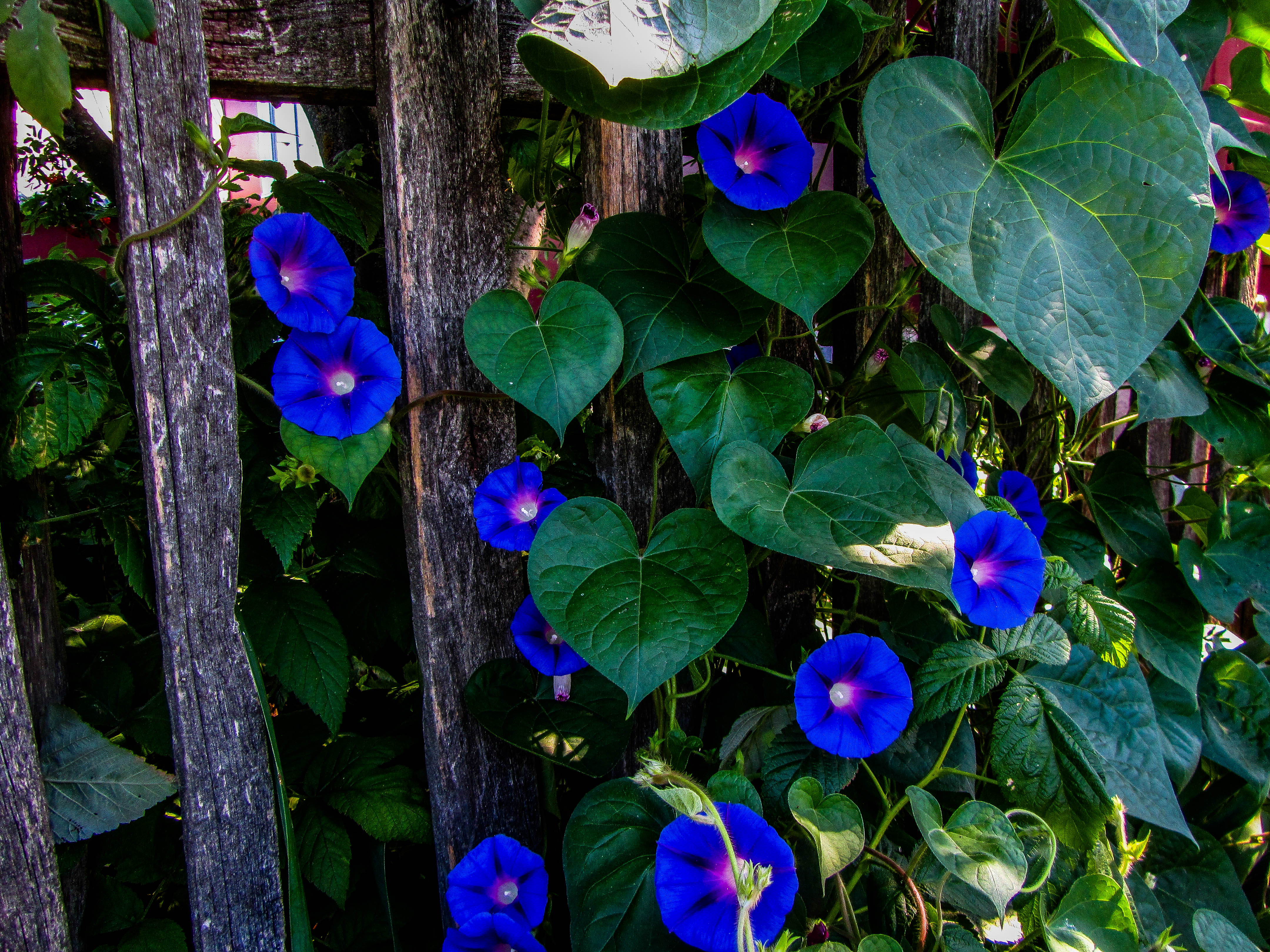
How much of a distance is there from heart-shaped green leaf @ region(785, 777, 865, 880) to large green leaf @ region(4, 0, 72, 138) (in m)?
0.96

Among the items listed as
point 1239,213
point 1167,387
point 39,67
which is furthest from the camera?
point 1239,213

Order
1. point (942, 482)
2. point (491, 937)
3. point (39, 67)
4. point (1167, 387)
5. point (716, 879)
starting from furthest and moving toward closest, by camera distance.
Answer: point (1167, 387)
point (942, 482)
point (491, 937)
point (716, 879)
point (39, 67)

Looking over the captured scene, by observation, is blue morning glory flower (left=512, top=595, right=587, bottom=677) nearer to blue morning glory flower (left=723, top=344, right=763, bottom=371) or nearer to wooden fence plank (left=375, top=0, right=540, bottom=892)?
wooden fence plank (left=375, top=0, right=540, bottom=892)

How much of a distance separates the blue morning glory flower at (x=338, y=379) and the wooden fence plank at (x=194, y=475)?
0.07 meters

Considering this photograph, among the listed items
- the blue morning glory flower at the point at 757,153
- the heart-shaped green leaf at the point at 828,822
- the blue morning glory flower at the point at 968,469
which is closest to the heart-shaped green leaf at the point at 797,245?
the blue morning glory flower at the point at 757,153

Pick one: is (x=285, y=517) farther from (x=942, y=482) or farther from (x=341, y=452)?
(x=942, y=482)

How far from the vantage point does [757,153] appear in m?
1.00

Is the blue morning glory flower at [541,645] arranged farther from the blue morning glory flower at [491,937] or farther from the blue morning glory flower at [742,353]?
the blue morning glory flower at [742,353]

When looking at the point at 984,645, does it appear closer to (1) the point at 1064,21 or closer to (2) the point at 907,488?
(2) the point at 907,488

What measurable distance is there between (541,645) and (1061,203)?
80 centimetres

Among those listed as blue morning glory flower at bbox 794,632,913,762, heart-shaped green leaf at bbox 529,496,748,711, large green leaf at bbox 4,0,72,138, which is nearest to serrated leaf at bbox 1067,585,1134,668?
blue morning glory flower at bbox 794,632,913,762

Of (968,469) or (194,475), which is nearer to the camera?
(194,475)

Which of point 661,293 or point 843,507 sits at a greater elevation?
point 661,293

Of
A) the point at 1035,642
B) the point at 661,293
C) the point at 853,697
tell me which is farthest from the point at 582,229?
the point at 1035,642
